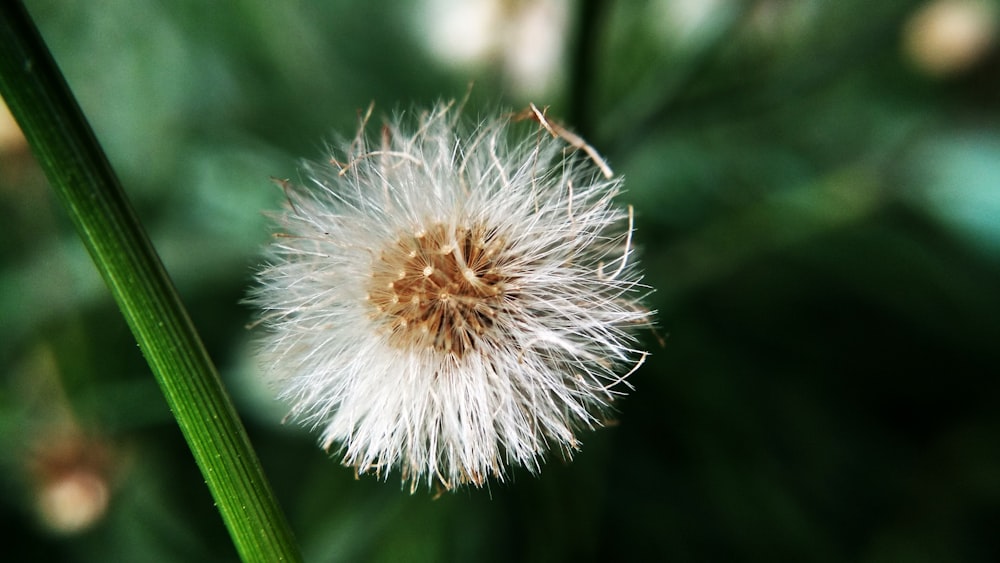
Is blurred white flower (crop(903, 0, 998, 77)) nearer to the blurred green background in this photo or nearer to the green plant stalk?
the blurred green background

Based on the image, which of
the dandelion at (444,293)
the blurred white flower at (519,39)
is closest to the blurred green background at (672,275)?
the blurred white flower at (519,39)

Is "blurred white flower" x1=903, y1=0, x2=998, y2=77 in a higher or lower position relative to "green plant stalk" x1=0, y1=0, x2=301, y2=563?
higher

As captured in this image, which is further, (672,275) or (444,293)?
(672,275)

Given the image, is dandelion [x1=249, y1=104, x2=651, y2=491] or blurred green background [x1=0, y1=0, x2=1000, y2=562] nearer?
dandelion [x1=249, y1=104, x2=651, y2=491]

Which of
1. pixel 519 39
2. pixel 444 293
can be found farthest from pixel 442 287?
pixel 519 39

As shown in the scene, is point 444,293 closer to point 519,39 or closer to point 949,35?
point 519,39

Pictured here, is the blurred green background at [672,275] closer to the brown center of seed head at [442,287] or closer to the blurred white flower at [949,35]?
the blurred white flower at [949,35]

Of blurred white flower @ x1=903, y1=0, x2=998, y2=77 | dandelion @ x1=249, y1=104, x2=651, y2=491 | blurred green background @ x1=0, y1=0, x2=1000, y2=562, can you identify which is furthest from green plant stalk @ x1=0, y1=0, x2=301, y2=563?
blurred white flower @ x1=903, y1=0, x2=998, y2=77
